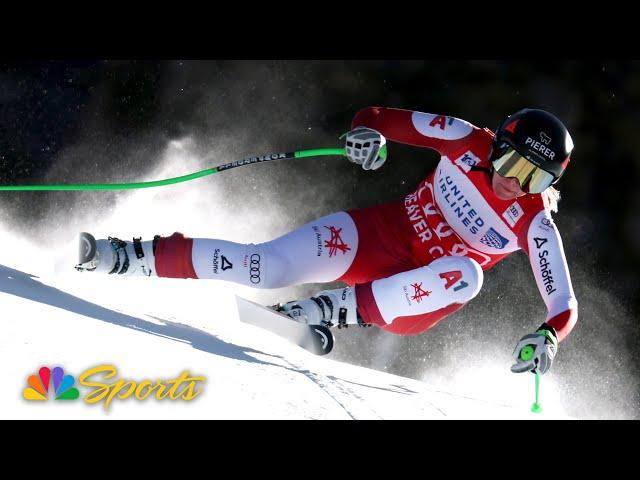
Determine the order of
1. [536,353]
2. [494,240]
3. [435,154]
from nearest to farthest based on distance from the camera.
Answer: [536,353]
[494,240]
[435,154]

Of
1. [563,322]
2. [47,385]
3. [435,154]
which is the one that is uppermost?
[435,154]

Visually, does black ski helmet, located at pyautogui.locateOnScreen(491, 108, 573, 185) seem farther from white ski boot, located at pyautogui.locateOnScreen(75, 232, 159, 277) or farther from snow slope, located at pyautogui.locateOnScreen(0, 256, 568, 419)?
white ski boot, located at pyautogui.locateOnScreen(75, 232, 159, 277)

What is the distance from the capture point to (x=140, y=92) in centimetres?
679

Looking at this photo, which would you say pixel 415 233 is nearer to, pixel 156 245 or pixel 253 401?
pixel 156 245

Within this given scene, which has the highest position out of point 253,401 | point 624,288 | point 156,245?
point 624,288

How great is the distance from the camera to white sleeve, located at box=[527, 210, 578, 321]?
145 inches

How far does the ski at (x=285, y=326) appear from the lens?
12.3 feet

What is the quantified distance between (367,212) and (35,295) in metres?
1.55

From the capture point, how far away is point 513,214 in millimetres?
4023

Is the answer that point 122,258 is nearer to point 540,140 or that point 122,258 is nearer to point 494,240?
point 494,240

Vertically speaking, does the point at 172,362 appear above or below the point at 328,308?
below

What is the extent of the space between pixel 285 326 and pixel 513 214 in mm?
1081

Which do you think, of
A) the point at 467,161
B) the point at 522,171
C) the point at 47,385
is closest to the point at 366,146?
the point at 467,161

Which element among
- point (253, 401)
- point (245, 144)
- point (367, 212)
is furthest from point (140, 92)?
point (253, 401)
